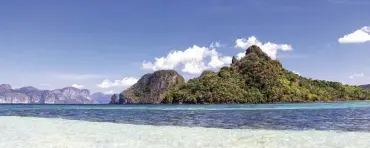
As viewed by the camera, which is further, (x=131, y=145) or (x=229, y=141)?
(x=229, y=141)

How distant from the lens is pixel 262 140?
20.8m

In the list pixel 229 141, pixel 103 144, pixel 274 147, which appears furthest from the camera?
pixel 229 141

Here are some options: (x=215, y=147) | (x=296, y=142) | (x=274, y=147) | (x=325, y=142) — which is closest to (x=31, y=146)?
(x=215, y=147)

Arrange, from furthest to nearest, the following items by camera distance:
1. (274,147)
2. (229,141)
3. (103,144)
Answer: (229,141), (103,144), (274,147)

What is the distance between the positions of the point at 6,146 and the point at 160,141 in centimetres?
726

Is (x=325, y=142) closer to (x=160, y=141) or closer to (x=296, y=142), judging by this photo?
(x=296, y=142)

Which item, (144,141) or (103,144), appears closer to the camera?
(103,144)

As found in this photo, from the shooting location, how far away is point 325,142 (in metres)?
19.9

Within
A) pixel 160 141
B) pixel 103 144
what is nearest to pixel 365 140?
pixel 160 141

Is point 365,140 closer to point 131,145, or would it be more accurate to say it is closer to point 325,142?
point 325,142

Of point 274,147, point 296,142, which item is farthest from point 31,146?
point 296,142

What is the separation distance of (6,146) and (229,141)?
1061cm

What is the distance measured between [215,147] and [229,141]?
2.49m

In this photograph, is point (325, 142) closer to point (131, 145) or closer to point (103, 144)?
point (131, 145)
